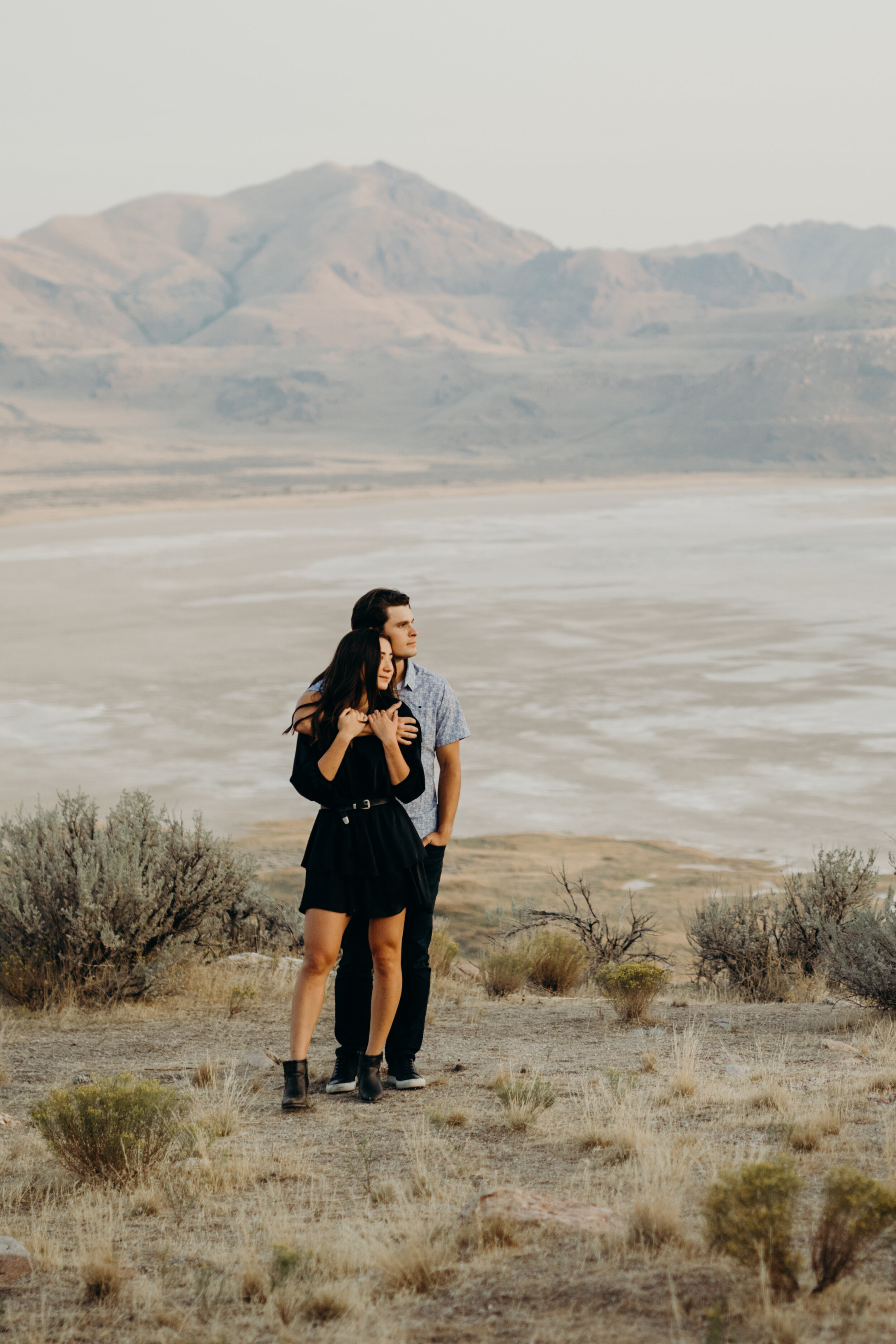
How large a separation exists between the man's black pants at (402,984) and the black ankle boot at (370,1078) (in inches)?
4.8

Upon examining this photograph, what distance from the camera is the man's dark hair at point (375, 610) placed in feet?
14.0

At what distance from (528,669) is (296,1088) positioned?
52.0 ft

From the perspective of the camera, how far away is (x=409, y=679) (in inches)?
176

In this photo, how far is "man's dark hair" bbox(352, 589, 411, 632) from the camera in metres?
4.28

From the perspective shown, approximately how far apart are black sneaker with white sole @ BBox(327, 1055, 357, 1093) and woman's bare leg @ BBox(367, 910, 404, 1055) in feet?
0.56

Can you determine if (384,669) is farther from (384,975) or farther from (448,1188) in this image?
(448,1188)

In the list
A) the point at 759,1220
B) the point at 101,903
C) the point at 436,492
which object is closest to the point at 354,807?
the point at 759,1220

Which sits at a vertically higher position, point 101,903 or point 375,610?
point 375,610

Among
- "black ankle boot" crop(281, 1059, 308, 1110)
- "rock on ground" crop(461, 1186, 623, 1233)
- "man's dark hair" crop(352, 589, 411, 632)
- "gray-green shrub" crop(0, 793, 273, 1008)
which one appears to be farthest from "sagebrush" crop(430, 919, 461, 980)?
"rock on ground" crop(461, 1186, 623, 1233)

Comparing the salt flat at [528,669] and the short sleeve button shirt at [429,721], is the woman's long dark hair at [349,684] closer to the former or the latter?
the short sleeve button shirt at [429,721]

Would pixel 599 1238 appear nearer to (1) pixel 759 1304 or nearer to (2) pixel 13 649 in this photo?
(1) pixel 759 1304

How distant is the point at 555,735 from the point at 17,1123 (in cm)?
1232

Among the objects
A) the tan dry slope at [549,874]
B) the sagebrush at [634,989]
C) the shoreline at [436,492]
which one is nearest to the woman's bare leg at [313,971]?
the sagebrush at [634,989]

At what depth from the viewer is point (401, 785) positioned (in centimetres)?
425
